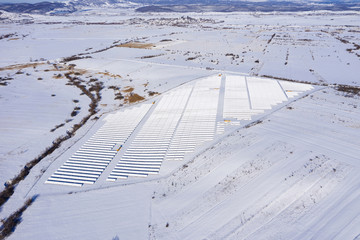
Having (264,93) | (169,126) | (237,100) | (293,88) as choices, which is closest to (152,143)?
(169,126)

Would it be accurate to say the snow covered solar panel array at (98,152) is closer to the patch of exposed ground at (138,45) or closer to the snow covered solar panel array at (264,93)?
the snow covered solar panel array at (264,93)

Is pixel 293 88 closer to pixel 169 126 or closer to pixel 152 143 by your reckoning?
pixel 169 126

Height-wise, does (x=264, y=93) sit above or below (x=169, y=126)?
above

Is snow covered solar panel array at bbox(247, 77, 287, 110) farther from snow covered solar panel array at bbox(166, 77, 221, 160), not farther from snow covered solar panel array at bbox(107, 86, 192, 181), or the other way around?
snow covered solar panel array at bbox(107, 86, 192, 181)

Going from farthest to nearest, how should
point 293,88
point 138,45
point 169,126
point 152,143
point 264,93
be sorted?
1. point 138,45
2. point 293,88
3. point 264,93
4. point 169,126
5. point 152,143

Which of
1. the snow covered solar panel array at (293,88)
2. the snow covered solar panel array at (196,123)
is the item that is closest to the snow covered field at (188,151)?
the snow covered solar panel array at (196,123)

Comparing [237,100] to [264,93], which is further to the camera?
[264,93]

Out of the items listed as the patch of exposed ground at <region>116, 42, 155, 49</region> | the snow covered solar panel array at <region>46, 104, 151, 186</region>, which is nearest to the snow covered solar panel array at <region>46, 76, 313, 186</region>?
the snow covered solar panel array at <region>46, 104, 151, 186</region>
